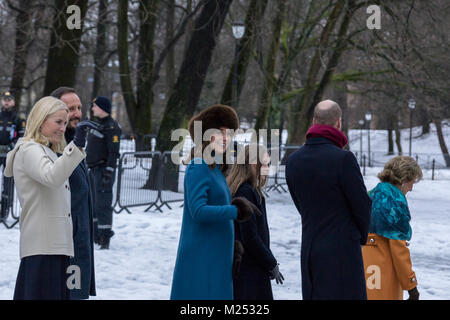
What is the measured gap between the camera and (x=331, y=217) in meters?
4.40

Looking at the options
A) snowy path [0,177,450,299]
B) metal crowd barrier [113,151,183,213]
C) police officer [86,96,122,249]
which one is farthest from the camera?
metal crowd barrier [113,151,183,213]

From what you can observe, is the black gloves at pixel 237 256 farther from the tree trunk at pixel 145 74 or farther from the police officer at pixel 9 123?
the tree trunk at pixel 145 74

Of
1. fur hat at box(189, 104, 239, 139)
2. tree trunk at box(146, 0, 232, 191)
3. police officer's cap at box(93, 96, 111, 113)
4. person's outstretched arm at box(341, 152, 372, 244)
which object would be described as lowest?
person's outstretched arm at box(341, 152, 372, 244)

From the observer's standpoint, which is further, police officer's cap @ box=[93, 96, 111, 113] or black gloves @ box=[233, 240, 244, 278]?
police officer's cap @ box=[93, 96, 111, 113]

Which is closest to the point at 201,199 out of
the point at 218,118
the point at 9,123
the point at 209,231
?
the point at 209,231

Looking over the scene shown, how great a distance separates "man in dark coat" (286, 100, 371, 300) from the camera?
434cm

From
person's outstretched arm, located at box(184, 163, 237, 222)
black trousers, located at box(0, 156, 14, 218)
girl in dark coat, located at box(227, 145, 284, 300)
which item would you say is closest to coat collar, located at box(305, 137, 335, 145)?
girl in dark coat, located at box(227, 145, 284, 300)

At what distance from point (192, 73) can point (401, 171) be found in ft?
34.1

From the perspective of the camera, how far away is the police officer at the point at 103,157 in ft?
28.9

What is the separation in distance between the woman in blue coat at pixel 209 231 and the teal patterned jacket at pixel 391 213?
127 centimetres

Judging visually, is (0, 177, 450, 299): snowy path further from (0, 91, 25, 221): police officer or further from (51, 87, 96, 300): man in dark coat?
(0, 91, 25, 221): police officer

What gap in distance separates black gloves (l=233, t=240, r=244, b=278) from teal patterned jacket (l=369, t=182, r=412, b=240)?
1130 millimetres

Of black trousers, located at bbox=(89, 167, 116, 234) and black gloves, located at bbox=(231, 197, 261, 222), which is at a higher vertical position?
black gloves, located at bbox=(231, 197, 261, 222)

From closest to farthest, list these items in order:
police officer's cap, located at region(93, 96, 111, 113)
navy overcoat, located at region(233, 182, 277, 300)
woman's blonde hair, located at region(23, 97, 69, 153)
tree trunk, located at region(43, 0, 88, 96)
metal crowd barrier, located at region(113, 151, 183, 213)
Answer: woman's blonde hair, located at region(23, 97, 69, 153), navy overcoat, located at region(233, 182, 277, 300), police officer's cap, located at region(93, 96, 111, 113), metal crowd barrier, located at region(113, 151, 183, 213), tree trunk, located at region(43, 0, 88, 96)
